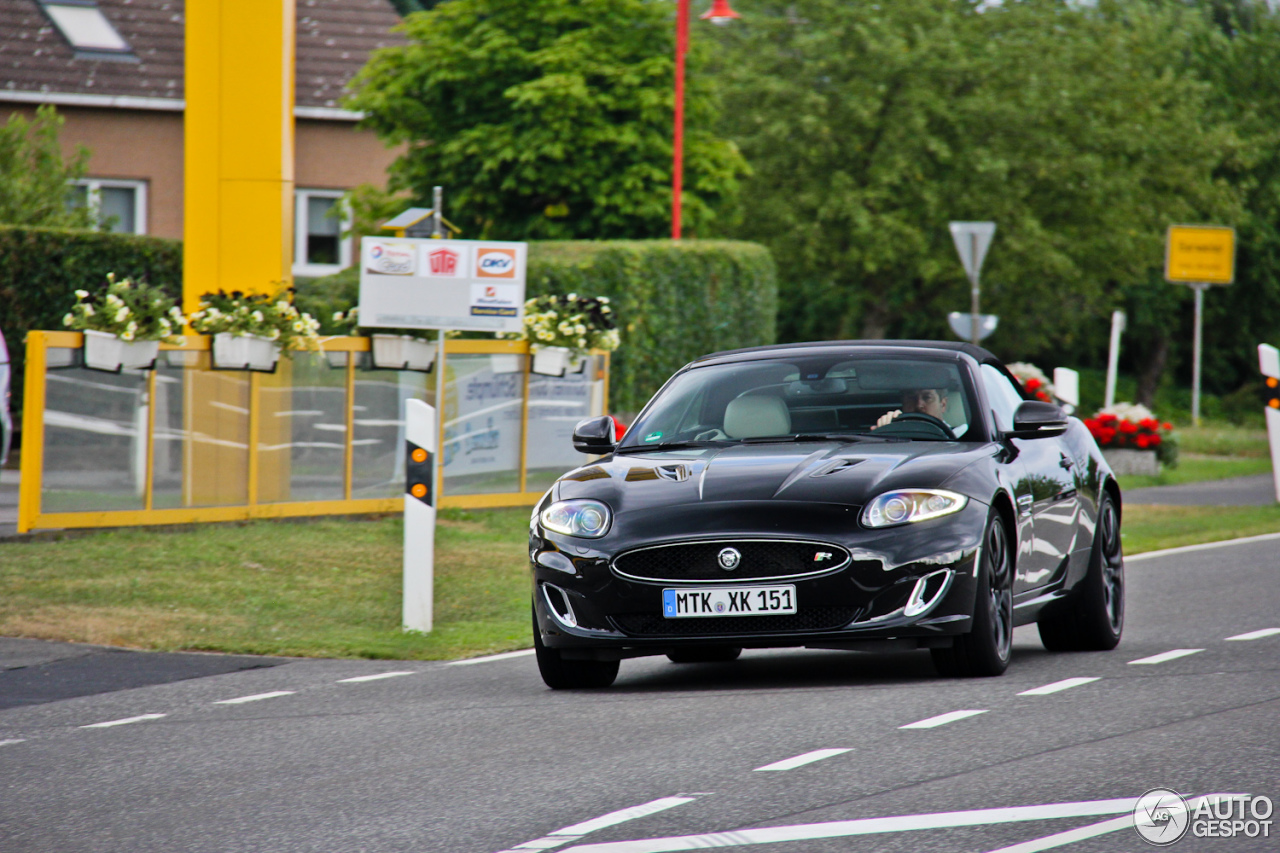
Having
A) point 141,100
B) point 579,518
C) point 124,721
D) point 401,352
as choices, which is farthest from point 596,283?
point 124,721

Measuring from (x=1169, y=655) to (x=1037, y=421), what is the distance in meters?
1.35

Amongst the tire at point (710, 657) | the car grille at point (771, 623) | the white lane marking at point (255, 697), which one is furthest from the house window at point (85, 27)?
the car grille at point (771, 623)

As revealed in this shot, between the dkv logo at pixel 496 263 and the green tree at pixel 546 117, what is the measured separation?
14572 mm

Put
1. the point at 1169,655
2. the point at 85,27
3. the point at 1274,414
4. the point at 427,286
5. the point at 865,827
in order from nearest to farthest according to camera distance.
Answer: the point at 865,827 → the point at 1169,655 → the point at 427,286 → the point at 1274,414 → the point at 85,27

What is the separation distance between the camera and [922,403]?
29.6ft

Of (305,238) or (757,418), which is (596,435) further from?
(305,238)

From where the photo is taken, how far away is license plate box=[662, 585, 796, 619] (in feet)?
25.5

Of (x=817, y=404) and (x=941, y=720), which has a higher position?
(x=817, y=404)

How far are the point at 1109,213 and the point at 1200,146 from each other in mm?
3824

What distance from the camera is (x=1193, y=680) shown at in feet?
27.4

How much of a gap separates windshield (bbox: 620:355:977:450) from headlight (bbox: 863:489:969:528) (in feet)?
2.70

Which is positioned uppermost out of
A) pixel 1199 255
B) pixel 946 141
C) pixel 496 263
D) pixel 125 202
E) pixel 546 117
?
pixel 946 141

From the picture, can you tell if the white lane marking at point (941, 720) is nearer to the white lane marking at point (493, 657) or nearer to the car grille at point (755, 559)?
the car grille at point (755, 559)

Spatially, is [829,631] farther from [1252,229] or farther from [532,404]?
[1252,229]
